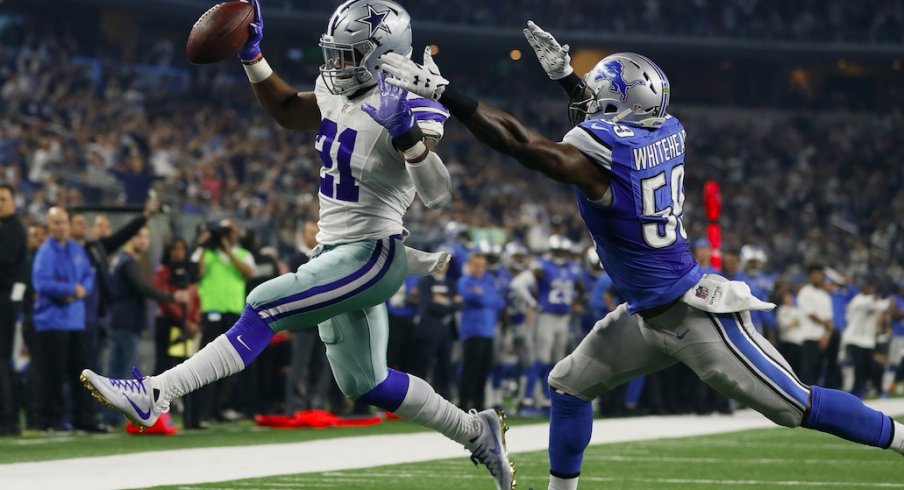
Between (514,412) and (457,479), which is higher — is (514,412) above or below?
below

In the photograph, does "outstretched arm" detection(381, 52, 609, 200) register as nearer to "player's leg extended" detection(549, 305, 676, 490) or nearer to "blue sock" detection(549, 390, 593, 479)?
"player's leg extended" detection(549, 305, 676, 490)

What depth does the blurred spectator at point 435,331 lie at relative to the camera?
12.6 m

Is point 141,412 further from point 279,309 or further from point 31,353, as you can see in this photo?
point 31,353

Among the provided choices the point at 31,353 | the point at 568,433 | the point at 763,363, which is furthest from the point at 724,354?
the point at 31,353

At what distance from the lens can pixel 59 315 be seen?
388 inches

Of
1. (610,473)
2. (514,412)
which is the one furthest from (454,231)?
(610,473)

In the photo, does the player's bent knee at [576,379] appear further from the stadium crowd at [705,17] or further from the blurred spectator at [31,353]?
the stadium crowd at [705,17]

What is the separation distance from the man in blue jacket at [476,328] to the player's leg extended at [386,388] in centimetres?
696

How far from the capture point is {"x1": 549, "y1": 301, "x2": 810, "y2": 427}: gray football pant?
4945mm

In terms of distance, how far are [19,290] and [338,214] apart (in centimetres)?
489

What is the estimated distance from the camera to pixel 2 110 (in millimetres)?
21578

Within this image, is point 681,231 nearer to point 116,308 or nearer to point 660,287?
point 660,287

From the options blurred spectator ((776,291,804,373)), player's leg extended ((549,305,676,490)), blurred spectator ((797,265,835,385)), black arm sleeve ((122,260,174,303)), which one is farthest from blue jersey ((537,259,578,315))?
player's leg extended ((549,305,676,490))

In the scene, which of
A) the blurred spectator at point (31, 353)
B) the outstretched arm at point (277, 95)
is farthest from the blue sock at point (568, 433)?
the blurred spectator at point (31, 353)
